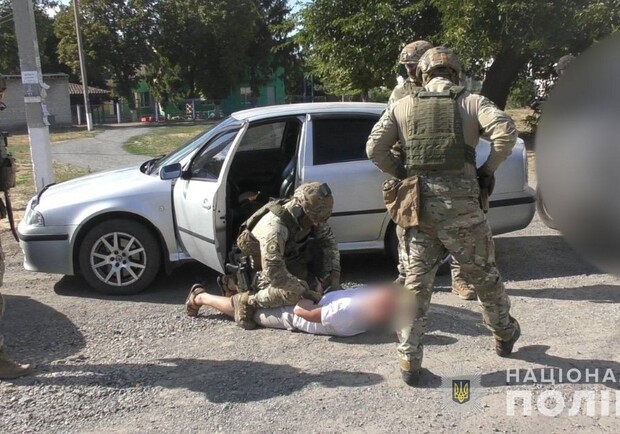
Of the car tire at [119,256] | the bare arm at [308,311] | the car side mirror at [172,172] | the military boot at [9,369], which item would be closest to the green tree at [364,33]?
the car side mirror at [172,172]

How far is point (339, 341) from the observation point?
424 cm

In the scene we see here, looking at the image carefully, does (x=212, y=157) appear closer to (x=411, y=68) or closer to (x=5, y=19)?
(x=411, y=68)

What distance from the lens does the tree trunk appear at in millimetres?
15852

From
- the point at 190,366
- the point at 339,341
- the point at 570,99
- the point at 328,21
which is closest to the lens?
the point at 570,99

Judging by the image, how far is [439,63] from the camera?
3520 mm

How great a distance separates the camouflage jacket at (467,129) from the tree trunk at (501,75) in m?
→ 13.2

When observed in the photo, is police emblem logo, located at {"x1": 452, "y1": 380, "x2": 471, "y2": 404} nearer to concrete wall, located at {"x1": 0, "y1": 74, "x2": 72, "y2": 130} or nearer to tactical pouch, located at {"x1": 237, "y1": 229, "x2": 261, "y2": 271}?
tactical pouch, located at {"x1": 237, "y1": 229, "x2": 261, "y2": 271}

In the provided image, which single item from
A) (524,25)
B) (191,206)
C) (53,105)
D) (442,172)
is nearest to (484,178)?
(442,172)

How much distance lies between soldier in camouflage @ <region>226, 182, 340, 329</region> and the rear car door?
23.9 inches

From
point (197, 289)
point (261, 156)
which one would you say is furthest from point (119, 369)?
point (261, 156)

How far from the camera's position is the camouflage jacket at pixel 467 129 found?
3.39m

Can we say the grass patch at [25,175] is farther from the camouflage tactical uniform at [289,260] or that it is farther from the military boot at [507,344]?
the military boot at [507,344]

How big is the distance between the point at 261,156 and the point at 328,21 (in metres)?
11.0

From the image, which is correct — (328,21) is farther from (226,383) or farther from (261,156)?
(226,383)
